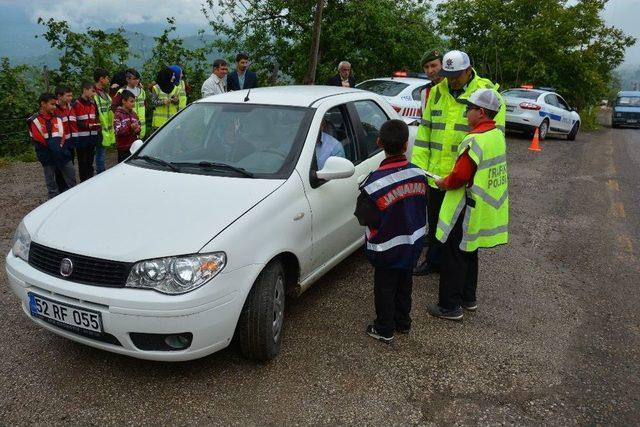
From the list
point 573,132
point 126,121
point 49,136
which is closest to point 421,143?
point 126,121

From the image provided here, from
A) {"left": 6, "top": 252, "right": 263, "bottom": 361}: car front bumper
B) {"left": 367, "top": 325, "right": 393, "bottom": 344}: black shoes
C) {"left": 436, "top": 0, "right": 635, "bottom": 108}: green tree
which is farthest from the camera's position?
{"left": 436, "top": 0, "right": 635, "bottom": 108}: green tree

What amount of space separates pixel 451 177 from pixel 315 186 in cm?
96

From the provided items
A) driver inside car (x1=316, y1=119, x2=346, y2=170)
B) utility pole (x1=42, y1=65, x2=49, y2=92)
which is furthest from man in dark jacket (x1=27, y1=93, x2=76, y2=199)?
utility pole (x1=42, y1=65, x2=49, y2=92)

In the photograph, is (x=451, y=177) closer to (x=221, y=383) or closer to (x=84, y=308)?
(x=221, y=383)

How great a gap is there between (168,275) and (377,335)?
159 cm

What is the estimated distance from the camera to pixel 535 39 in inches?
925

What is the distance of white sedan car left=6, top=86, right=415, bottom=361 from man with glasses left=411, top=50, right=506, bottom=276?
704 millimetres

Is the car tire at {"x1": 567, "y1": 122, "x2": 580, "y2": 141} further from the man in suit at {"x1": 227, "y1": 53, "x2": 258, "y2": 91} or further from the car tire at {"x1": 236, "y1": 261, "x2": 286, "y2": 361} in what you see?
the car tire at {"x1": 236, "y1": 261, "x2": 286, "y2": 361}

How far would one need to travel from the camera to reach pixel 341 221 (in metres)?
4.01

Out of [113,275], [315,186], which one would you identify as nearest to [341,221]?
[315,186]

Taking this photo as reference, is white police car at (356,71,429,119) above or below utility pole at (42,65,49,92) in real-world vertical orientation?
below

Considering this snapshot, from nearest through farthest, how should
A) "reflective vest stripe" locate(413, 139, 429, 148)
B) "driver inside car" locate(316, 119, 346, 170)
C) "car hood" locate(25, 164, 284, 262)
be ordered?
1. "car hood" locate(25, 164, 284, 262)
2. "driver inside car" locate(316, 119, 346, 170)
3. "reflective vest stripe" locate(413, 139, 429, 148)

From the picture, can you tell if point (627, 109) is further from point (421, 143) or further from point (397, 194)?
point (397, 194)

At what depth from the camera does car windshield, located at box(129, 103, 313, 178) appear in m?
3.62
